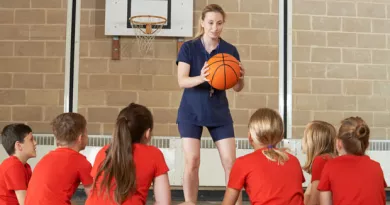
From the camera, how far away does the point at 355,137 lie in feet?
8.52

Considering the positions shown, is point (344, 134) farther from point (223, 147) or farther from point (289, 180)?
point (223, 147)

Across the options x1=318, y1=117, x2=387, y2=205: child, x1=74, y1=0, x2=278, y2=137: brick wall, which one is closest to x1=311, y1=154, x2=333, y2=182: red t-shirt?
x1=318, y1=117, x2=387, y2=205: child

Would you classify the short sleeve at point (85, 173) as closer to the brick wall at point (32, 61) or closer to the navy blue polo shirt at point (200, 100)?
the navy blue polo shirt at point (200, 100)

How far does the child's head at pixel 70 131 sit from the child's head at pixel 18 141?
1.73ft

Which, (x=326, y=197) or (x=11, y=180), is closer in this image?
(x=326, y=197)

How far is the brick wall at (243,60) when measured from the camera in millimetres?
5809

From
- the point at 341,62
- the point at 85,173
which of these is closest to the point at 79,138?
the point at 85,173

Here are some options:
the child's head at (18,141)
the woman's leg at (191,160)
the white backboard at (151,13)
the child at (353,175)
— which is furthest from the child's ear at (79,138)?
the white backboard at (151,13)

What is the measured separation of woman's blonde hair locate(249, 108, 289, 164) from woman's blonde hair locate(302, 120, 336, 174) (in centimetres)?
82

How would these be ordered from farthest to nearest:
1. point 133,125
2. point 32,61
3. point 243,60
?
point 243,60
point 32,61
point 133,125

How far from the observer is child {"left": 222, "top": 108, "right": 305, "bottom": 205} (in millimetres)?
2209

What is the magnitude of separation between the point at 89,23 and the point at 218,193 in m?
2.60

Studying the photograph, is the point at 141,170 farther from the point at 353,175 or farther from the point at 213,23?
the point at 213,23

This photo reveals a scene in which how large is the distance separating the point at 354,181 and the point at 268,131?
0.58m
